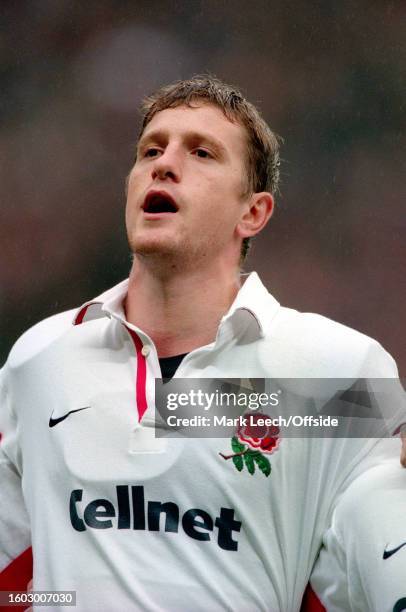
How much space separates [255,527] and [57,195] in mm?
3019

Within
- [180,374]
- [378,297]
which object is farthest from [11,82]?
[180,374]

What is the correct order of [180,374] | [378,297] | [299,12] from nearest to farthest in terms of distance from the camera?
[180,374] < [378,297] < [299,12]

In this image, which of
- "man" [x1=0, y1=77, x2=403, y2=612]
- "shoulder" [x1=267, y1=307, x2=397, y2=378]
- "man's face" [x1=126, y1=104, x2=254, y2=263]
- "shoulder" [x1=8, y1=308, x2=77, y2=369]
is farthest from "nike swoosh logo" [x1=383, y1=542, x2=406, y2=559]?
"shoulder" [x1=8, y1=308, x2=77, y2=369]

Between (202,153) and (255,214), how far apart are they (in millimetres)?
247

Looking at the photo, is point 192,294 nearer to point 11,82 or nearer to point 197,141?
point 197,141

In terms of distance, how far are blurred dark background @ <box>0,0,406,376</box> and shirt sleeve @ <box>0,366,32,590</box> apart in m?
2.02

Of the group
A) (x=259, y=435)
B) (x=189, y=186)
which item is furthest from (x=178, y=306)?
(x=259, y=435)

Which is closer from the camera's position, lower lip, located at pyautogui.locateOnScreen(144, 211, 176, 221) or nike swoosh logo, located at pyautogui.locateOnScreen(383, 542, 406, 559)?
nike swoosh logo, located at pyautogui.locateOnScreen(383, 542, 406, 559)

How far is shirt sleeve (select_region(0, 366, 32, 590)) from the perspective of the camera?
2039 mm

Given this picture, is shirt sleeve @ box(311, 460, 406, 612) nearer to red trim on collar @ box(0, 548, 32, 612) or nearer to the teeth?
red trim on collar @ box(0, 548, 32, 612)

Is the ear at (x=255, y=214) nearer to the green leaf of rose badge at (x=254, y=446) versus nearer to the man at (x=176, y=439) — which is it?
the man at (x=176, y=439)

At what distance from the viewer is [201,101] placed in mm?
2230

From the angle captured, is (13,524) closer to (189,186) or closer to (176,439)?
(176,439)

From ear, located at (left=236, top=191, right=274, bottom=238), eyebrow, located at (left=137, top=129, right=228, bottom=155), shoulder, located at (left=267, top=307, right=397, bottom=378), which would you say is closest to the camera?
shoulder, located at (left=267, top=307, right=397, bottom=378)
